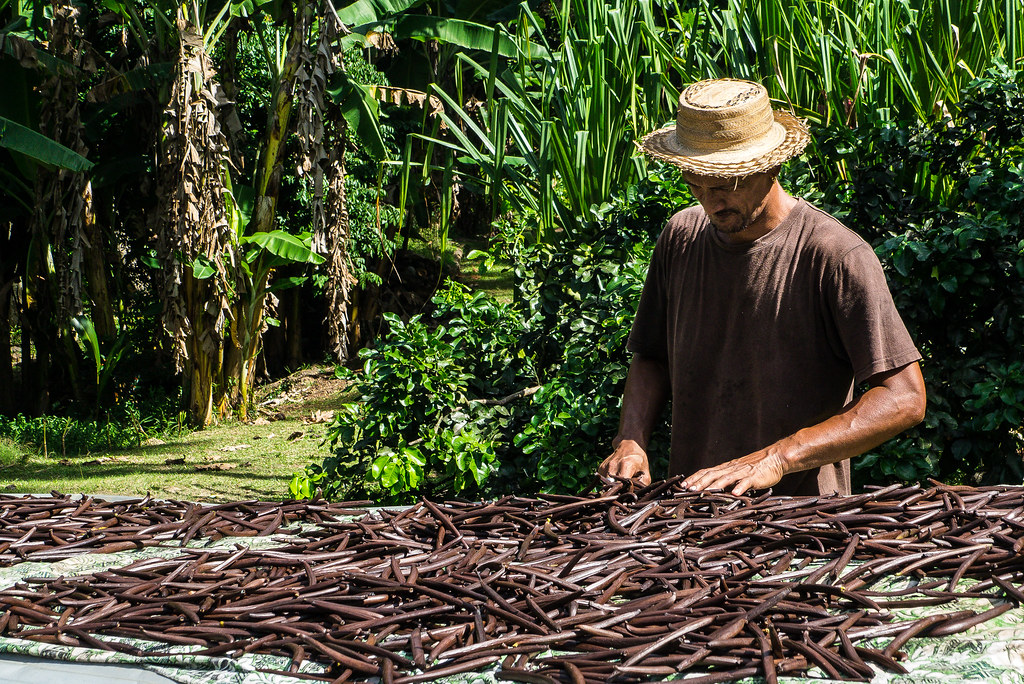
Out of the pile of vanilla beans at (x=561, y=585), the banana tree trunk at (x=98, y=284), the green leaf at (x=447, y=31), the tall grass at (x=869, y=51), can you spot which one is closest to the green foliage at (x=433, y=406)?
the tall grass at (x=869, y=51)

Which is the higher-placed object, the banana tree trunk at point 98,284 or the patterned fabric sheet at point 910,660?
the patterned fabric sheet at point 910,660

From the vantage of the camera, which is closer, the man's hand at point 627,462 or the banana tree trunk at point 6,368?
the man's hand at point 627,462

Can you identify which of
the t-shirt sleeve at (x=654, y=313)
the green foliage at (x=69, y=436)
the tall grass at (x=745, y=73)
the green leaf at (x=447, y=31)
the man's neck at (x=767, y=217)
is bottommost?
the green foliage at (x=69, y=436)

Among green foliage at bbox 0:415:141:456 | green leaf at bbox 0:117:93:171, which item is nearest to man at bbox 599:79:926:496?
green leaf at bbox 0:117:93:171

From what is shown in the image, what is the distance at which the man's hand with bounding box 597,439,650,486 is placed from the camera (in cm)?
229

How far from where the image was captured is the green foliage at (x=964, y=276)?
10.8 feet

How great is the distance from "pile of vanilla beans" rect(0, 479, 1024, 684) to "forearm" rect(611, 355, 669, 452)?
0.88 m

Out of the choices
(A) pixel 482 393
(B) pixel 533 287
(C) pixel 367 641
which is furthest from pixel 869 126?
(C) pixel 367 641

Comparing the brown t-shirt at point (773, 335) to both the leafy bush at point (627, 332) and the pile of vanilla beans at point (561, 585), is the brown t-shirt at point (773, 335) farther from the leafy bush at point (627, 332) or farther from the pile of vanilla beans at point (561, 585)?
the leafy bush at point (627, 332)

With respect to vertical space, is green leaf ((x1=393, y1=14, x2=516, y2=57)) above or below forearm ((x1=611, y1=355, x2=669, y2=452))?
above

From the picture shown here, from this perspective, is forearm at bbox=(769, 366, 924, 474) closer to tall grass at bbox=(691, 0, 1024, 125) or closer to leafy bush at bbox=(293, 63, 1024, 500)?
leafy bush at bbox=(293, 63, 1024, 500)

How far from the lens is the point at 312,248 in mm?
7859

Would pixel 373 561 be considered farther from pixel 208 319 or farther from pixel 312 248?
pixel 208 319

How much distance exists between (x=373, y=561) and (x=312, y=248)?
6.58 m
